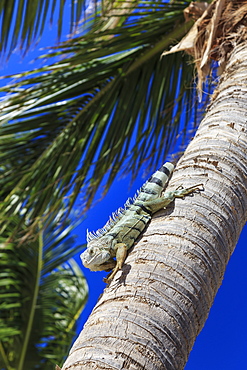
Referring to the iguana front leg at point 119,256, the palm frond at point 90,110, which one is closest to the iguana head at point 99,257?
the iguana front leg at point 119,256

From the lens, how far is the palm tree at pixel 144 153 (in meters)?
1.84

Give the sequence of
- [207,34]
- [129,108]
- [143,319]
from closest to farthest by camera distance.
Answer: [143,319], [207,34], [129,108]

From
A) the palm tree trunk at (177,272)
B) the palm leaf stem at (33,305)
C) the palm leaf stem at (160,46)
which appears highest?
the palm leaf stem at (160,46)

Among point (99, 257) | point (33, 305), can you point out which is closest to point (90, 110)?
point (99, 257)

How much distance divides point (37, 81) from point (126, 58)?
1.12m

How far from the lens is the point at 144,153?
5.54 m

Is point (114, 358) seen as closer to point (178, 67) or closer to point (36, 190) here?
point (36, 190)

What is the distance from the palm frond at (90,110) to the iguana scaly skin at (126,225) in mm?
2296

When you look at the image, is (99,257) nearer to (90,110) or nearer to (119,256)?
(119,256)

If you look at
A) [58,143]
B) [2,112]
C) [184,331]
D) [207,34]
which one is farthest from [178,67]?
[184,331]

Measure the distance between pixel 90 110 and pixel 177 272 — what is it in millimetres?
3725

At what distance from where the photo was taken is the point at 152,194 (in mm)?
2615

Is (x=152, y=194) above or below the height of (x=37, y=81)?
below

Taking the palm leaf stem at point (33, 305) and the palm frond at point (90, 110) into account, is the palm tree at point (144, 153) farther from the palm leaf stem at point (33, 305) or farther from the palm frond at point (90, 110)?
the palm leaf stem at point (33, 305)
